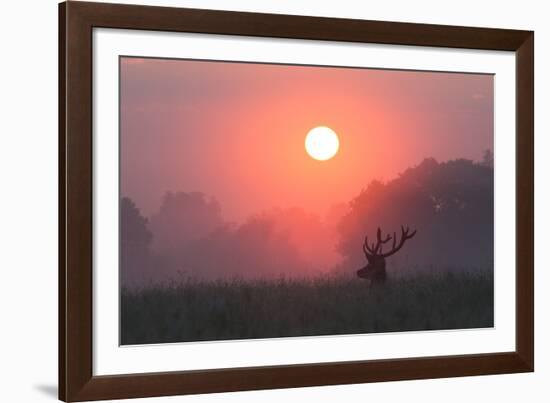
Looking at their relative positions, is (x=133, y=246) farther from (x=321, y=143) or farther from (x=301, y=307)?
(x=321, y=143)

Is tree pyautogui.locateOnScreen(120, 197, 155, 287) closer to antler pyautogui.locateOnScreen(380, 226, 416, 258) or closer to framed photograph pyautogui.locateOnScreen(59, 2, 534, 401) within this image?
framed photograph pyautogui.locateOnScreen(59, 2, 534, 401)

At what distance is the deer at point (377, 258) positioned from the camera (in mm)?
3461

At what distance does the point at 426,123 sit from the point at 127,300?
126cm

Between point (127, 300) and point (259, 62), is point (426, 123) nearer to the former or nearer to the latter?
point (259, 62)

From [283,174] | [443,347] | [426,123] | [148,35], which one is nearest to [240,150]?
[283,174]

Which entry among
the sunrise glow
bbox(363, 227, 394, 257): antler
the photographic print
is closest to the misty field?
the photographic print

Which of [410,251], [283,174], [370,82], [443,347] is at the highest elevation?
[370,82]

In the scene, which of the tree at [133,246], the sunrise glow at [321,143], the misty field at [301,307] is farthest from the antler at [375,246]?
the tree at [133,246]

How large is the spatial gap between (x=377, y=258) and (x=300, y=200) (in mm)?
353

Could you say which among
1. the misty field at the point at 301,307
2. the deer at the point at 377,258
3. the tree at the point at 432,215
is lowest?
the misty field at the point at 301,307

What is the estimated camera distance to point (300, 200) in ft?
11.2

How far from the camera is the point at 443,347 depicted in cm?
355

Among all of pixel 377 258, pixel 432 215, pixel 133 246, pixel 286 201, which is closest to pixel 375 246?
pixel 377 258

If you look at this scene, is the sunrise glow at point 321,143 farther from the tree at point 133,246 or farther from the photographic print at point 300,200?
the tree at point 133,246
